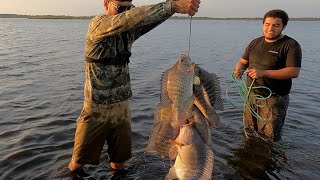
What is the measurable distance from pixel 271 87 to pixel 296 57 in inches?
31.1

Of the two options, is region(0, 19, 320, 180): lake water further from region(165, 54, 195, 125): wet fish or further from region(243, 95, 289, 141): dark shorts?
region(165, 54, 195, 125): wet fish

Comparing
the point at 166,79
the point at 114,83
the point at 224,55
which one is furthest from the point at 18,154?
the point at 224,55

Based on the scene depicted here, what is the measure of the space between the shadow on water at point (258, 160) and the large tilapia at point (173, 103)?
372cm

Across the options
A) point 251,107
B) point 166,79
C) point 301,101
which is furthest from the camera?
point 301,101

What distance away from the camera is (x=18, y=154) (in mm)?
7652

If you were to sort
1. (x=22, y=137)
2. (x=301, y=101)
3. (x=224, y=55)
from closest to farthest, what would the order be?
(x=22, y=137) < (x=301, y=101) < (x=224, y=55)

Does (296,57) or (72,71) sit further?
(72,71)

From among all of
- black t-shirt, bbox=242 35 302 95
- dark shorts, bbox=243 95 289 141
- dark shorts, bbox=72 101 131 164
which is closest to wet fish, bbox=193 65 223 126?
dark shorts, bbox=72 101 131 164

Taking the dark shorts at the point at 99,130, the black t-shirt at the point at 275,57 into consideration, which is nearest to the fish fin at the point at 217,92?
the dark shorts at the point at 99,130

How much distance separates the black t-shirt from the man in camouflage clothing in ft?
8.96

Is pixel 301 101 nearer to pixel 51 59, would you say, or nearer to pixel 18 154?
pixel 18 154

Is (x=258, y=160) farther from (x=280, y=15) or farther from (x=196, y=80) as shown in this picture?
(x=196, y=80)

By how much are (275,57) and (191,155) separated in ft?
12.4

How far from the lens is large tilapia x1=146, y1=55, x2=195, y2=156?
3.30 metres
